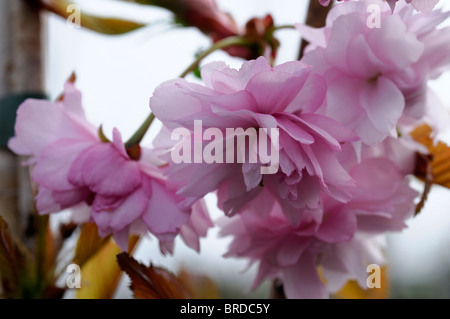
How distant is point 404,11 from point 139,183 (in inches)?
7.1

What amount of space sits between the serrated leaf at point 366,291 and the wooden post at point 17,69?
34 cm

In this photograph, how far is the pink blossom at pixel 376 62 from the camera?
0.27m

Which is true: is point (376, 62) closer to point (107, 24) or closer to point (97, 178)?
point (97, 178)

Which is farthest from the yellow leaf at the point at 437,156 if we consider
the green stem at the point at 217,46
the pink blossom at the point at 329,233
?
the green stem at the point at 217,46

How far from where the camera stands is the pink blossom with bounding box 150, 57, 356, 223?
0.79ft

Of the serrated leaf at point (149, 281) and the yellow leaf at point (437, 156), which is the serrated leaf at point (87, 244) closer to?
the serrated leaf at point (149, 281)

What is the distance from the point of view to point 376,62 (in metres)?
0.28

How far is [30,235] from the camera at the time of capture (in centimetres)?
52

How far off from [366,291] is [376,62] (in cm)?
28

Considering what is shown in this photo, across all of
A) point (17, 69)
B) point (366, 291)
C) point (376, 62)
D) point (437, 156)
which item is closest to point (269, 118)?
point (376, 62)

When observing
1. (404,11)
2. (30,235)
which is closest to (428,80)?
Result: (404,11)

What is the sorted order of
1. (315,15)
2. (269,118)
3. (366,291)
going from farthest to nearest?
(366,291)
(315,15)
(269,118)

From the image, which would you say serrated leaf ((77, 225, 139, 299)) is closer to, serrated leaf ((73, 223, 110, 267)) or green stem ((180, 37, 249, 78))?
serrated leaf ((73, 223, 110, 267))
